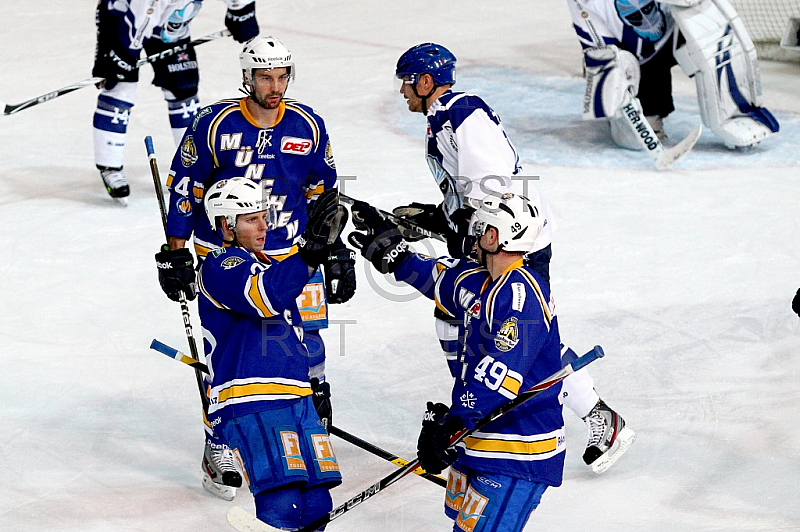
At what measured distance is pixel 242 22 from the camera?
19.0 feet

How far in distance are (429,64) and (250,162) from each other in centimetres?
61

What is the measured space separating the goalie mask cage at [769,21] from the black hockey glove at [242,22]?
13.3 ft

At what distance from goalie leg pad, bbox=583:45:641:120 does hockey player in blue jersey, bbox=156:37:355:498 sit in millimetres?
3092

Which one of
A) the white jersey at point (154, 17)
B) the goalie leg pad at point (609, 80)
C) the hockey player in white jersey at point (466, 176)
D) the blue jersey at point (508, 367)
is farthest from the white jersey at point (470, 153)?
the goalie leg pad at point (609, 80)

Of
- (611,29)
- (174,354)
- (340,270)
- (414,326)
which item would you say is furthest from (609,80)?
(340,270)

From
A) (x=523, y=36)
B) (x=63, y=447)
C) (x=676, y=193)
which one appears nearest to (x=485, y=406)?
(x=63, y=447)

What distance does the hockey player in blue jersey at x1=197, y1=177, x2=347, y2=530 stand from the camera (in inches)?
101

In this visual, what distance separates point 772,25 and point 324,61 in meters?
3.34

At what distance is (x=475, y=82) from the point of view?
7.58 m

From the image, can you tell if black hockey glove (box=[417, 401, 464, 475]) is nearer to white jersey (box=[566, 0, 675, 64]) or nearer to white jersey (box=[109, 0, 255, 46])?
white jersey (box=[109, 0, 255, 46])

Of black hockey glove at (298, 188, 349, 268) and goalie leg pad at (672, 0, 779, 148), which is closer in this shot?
black hockey glove at (298, 188, 349, 268)

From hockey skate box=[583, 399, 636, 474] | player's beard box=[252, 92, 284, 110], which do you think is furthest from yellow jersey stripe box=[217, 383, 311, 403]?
hockey skate box=[583, 399, 636, 474]

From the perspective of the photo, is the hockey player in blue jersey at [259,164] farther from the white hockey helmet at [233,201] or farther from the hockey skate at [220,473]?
the white hockey helmet at [233,201]

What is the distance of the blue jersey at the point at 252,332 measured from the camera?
256cm
